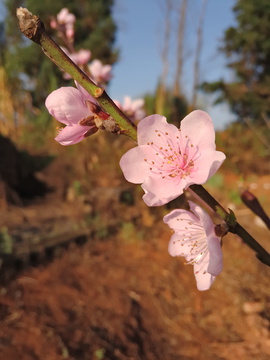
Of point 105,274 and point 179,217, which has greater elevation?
point 179,217

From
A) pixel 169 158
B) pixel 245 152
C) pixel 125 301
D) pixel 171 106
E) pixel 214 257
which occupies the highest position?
pixel 169 158

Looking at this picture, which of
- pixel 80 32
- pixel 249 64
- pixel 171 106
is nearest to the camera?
pixel 171 106

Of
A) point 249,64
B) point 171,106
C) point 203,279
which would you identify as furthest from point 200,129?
point 249,64

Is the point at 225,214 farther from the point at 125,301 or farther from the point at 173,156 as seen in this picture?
the point at 125,301

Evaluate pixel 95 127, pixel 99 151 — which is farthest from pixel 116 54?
pixel 95 127

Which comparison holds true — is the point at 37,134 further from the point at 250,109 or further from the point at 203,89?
the point at 250,109

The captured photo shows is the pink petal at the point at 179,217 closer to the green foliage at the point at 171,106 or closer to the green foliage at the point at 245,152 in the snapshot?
the green foliage at the point at 171,106

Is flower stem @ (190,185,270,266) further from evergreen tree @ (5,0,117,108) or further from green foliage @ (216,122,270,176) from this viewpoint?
evergreen tree @ (5,0,117,108)

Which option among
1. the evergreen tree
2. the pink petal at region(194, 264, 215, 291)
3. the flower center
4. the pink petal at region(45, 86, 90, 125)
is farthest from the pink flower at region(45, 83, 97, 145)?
the evergreen tree
